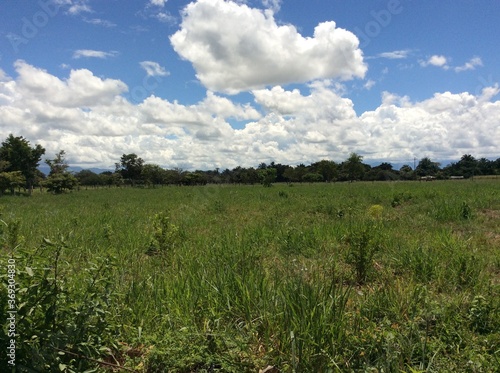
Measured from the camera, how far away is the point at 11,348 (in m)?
2.08

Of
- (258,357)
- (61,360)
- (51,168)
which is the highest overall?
(51,168)

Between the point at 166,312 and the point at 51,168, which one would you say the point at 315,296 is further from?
the point at 51,168

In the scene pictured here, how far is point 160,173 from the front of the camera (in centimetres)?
8194

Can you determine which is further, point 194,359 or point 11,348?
point 194,359

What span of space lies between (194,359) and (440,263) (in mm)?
4333

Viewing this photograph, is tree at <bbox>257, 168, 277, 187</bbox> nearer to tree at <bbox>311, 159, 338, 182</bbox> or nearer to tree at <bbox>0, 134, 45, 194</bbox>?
tree at <bbox>311, 159, 338, 182</bbox>

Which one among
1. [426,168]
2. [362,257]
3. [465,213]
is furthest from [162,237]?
[426,168]

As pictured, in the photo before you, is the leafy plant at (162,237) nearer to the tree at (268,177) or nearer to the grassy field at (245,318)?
the grassy field at (245,318)

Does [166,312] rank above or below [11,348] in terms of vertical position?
below

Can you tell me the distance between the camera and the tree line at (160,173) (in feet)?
153

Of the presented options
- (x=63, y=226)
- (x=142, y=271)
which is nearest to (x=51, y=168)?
(x=63, y=226)

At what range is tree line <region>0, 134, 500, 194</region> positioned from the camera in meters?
46.5

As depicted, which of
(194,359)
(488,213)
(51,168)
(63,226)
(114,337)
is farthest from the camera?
(51,168)

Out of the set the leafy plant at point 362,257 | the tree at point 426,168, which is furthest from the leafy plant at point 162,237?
the tree at point 426,168
